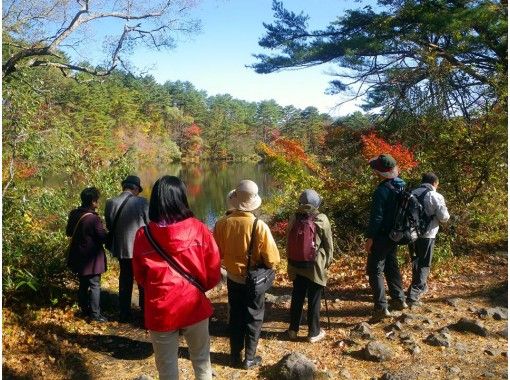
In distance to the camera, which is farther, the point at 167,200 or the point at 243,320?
the point at 243,320

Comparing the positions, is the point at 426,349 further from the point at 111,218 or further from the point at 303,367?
the point at 111,218

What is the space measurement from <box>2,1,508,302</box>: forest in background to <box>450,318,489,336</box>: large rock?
2692 mm

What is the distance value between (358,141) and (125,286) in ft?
29.1

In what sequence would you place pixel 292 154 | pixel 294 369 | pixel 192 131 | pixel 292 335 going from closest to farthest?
1. pixel 294 369
2. pixel 292 335
3. pixel 292 154
4. pixel 192 131

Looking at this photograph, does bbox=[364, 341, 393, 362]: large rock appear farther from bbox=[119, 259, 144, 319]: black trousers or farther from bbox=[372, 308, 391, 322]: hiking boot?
bbox=[119, 259, 144, 319]: black trousers

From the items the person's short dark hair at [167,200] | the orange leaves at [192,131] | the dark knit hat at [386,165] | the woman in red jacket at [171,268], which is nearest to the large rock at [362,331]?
the dark knit hat at [386,165]

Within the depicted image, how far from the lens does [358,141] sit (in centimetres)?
1184

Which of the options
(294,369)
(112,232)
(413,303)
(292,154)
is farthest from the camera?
(292,154)

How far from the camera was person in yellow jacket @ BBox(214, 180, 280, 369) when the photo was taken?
340cm

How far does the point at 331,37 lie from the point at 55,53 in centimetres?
720

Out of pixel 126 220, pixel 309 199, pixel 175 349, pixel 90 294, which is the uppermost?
pixel 309 199

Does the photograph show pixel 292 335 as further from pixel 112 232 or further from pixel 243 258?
pixel 112 232

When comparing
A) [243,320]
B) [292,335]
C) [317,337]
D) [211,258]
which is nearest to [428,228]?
[317,337]

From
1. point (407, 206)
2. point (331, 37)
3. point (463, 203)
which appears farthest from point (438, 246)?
point (331, 37)
